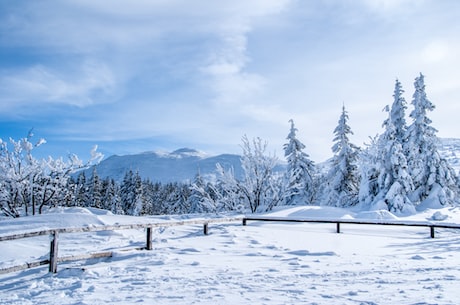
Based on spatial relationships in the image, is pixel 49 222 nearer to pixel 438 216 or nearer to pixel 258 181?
pixel 258 181

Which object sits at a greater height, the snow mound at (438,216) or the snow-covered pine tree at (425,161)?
the snow-covered pine tree at (425,161)

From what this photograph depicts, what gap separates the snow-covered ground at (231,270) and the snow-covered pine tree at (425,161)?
16376 mm

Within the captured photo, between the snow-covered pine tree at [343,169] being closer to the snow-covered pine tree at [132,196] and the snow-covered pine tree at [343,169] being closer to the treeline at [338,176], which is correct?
the treeline at [338,176]

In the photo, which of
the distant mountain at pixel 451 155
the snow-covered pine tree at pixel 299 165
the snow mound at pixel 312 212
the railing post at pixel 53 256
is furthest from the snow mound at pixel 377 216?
the railing post at pixel 53 256

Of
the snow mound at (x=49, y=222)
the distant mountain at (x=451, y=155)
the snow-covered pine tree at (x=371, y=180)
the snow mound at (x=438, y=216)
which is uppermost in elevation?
the distant mountain at (x=451, y=155)

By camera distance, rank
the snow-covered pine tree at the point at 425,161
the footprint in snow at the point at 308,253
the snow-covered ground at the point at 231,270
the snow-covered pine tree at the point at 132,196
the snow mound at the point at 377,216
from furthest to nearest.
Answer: the snow-covered pine tree at the point at 132,196 → the snow-covered pine tree at the point at 425,161 → the snow mound at the point at 377,216 → the footprint in snow at the point at 308,253 → the snow-covered ground at the point at 231,270

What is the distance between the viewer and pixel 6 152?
2212 centimetres

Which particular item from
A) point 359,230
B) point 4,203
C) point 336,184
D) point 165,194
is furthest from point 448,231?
point 165,194

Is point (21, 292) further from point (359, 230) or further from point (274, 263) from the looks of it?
point (359, 230)

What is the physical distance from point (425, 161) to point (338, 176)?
795 centimetres

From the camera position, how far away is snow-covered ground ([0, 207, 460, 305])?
603 cm

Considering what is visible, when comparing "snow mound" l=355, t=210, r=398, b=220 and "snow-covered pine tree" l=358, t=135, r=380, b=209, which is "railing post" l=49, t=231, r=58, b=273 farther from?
"snow-covered pine tree" l=358, t=135, r=380, b=209

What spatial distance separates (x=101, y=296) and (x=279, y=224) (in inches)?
527

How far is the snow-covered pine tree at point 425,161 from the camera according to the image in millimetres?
28891
